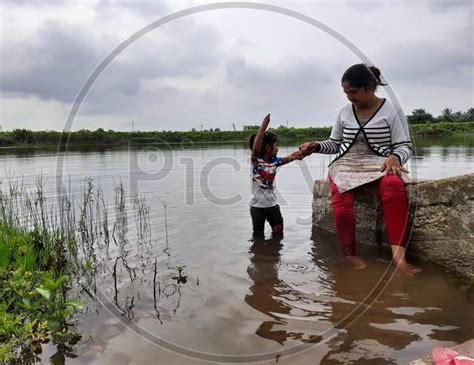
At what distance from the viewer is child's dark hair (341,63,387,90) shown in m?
3.61

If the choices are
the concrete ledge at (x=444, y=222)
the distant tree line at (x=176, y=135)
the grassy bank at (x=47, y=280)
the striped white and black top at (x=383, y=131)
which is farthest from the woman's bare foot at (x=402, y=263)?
the distant tree line at (x=176, y=135)

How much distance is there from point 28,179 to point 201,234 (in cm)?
766

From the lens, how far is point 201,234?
5223 millimetres

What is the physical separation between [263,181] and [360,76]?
171 cm

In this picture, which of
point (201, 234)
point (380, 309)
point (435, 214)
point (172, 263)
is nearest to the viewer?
point (380, 309)

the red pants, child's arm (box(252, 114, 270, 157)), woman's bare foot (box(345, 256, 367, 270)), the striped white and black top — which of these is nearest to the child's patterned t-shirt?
child's arm (box(252, 114, 270, 157))

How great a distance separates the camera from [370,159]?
3881mm

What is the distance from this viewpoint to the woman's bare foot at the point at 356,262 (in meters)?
3.62

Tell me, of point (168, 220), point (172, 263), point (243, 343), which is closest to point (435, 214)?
point (243, 343)

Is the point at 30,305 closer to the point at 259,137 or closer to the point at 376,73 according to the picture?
the point at 259,137

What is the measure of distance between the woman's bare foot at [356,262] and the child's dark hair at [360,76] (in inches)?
61.8

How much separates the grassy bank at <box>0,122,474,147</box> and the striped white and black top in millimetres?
27185

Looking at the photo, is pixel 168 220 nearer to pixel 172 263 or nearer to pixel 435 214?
pixel 172 263

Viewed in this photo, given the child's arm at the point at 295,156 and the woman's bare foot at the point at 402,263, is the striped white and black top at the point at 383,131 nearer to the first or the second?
the child's arm at the point at 295,156
